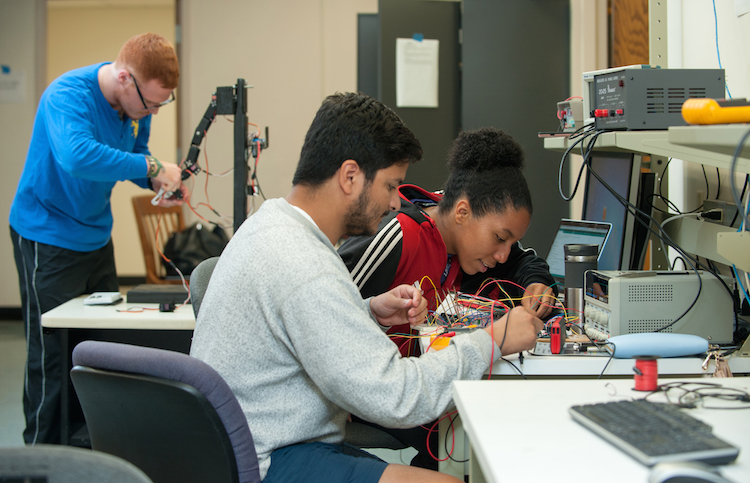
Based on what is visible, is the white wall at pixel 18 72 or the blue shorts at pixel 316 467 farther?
the white wall at pixel 18 72

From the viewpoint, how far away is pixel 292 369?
98 cm

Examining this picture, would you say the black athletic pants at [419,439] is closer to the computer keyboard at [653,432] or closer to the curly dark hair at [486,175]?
the curly dark hair at [486,175]

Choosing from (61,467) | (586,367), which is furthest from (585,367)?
(61,467)

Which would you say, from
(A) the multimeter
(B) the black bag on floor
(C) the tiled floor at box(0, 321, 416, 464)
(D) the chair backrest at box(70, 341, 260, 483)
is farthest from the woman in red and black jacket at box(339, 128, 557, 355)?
(B) the black bag on floor

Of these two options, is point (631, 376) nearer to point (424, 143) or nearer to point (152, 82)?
point (152, 82)

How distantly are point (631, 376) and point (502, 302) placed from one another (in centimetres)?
45

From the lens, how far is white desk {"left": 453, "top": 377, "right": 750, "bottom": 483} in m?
0.64

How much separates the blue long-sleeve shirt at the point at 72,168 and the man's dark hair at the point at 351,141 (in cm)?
117

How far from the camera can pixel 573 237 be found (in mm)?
1784

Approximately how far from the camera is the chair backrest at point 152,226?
3643 mm

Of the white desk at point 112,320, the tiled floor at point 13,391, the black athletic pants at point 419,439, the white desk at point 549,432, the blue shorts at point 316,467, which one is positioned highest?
the white desk at point 549,432

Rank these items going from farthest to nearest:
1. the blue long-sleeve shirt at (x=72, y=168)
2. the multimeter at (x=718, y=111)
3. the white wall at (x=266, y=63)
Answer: the white wall at (x=266, y=63), the blue long-sleeve shirt at (x=72, y=168), the multimeter at (x=718, y=111)

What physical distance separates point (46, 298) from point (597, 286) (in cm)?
183

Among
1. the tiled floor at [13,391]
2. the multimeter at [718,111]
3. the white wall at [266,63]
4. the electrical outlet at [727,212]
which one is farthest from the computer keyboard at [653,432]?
the white wall at [266,63]
